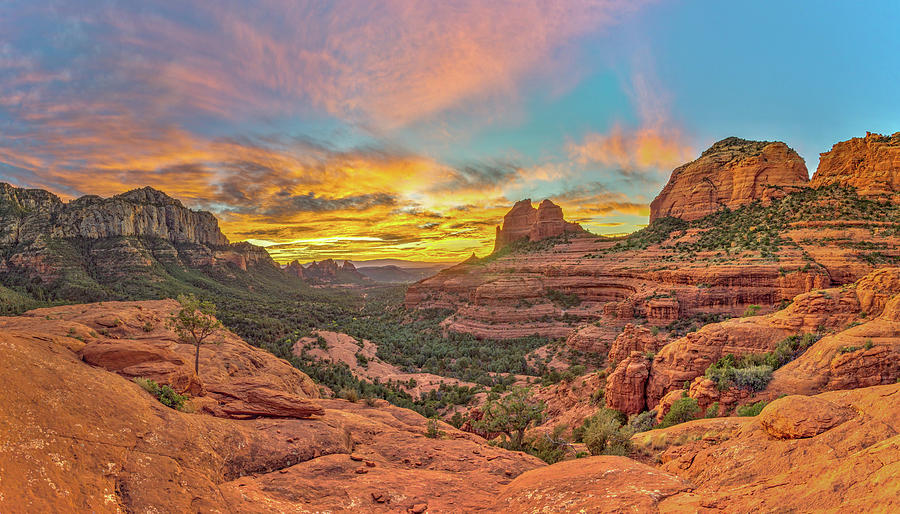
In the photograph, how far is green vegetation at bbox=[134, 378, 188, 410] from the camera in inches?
367

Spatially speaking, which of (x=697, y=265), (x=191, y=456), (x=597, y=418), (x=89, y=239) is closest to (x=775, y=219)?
(x=697, y=265)

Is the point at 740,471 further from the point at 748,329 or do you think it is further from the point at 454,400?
the point at 454,400

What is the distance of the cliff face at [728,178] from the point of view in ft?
167

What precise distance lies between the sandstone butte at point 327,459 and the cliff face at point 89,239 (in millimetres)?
68307

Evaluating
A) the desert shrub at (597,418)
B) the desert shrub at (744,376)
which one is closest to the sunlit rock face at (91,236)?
the desert shrub at (597,418)

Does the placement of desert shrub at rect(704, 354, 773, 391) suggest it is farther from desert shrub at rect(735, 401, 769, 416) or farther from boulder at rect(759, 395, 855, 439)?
boulder at rect(759, 395, 855, 439)

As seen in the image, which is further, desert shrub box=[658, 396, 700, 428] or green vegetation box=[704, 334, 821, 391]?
desert shrub box=[658, 396, 700, 428]

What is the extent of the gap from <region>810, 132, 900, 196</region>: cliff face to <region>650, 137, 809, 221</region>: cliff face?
3020 millimetres

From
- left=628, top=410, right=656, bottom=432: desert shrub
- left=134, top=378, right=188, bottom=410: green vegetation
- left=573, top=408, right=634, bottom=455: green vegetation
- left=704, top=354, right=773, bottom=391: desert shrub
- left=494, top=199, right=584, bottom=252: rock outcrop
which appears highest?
left=494, top=199, right=584, bottom=252: rock outcrop

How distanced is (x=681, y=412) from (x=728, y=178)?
61.1m

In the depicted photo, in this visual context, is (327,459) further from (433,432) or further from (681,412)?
(681,412)

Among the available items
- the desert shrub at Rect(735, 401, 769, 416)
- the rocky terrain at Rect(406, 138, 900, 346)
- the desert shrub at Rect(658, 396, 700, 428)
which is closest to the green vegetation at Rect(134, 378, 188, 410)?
the desert shrub at Rect(658, 396, 700, 428)

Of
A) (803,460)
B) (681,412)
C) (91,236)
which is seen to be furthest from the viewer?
(91,236)

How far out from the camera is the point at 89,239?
76.4m
